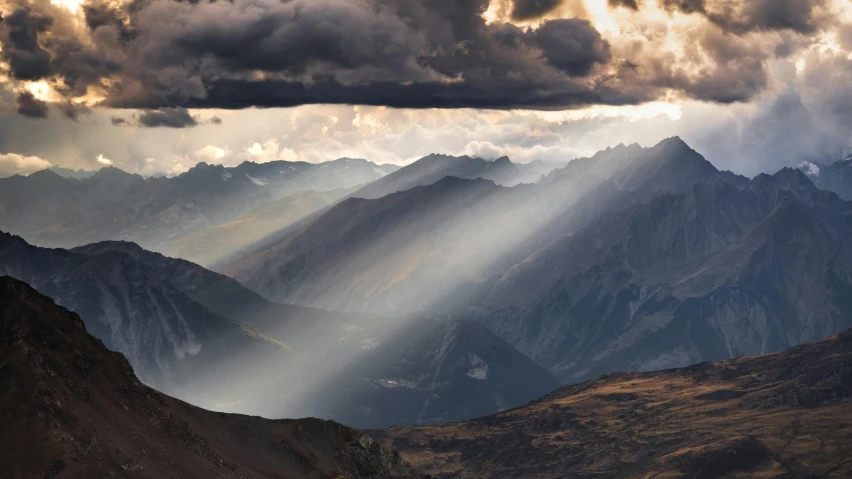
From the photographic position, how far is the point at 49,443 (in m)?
185

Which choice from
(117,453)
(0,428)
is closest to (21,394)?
(0,428)

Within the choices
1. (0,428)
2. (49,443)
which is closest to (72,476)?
(49,443)

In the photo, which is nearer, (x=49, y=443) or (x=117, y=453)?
(x=49, y=443)

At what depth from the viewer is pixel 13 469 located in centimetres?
17925

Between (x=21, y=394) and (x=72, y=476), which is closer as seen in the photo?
(x=72, y=476)

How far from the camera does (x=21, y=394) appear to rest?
200 metres

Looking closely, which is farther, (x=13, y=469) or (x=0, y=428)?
(x=0, y=428)

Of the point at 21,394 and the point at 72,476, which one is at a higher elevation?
the point at 21,394

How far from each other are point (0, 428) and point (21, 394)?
389 inches

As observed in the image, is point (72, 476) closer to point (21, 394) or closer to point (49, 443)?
point (49, 443)

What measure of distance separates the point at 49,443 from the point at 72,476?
33.2ft

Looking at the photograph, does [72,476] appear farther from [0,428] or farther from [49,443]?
[0,428]

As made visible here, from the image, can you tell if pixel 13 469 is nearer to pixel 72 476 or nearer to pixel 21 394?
pixel 72 476

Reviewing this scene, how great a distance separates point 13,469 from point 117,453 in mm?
23046
